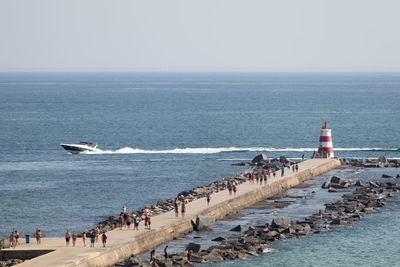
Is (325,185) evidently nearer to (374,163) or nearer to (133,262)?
(374,163)

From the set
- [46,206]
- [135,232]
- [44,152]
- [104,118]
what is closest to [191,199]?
[46,206]

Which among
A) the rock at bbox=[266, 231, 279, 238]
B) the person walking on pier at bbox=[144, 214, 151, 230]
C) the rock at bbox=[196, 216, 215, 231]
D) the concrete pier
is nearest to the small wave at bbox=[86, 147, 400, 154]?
the concrete pier

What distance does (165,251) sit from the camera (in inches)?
1998

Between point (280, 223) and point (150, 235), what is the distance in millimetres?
9937

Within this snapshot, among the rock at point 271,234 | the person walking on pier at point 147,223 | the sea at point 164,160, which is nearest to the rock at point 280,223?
the rock at point 271,234

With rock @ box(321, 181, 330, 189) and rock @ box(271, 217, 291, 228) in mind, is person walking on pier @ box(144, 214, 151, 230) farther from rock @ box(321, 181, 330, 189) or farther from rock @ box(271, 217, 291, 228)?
rock @ box(321, 181, 330, 189)

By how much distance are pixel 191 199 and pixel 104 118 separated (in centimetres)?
11462

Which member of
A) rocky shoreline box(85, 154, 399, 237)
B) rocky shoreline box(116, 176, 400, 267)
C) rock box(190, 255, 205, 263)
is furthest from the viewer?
rocky shoreline box(85, 154, 399, 237)

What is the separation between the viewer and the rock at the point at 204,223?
59.9 meters

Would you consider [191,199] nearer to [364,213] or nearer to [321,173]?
[364,213]

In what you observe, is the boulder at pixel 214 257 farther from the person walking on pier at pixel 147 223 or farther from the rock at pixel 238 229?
the rock at pixel 238 229

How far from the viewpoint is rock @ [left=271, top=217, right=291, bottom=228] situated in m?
59.8

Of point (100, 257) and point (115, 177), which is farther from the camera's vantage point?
point (115, 177)

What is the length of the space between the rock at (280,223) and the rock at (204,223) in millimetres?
4101
